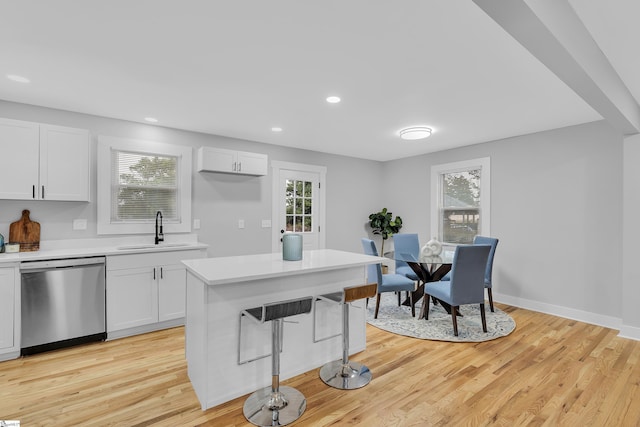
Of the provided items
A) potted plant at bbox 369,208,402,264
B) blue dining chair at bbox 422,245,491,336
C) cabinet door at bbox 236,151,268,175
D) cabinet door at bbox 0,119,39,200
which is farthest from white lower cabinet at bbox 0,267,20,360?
potted plant at bbox 369,208,402,264

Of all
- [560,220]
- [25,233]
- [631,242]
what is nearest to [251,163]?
[25,233]

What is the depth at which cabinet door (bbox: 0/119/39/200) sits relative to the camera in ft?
9.84

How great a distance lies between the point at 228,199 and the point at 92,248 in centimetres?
170

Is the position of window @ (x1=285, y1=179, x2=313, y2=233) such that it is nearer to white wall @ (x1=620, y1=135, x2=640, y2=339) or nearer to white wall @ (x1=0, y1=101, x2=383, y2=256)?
white wall @ (x1=0, y1=101, x2=383, y2=256)

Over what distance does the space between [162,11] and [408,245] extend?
13.5 feet

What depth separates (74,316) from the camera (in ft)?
9.98

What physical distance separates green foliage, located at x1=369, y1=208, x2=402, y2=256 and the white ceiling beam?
3589 millimetres

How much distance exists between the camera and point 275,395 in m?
2.10

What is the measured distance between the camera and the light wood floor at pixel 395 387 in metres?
2.03

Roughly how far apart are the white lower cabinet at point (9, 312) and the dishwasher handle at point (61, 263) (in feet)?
0.27

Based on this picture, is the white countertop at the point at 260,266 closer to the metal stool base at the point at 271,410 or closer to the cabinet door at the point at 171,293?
the metal stool base at the point at 271,410

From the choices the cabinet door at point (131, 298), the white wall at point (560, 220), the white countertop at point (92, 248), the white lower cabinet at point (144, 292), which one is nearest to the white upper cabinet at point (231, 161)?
the white countertop at point (92, 248)

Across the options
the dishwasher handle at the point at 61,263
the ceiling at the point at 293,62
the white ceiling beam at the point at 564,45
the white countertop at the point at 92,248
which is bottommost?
the dishwasher handle at the point at 61,263

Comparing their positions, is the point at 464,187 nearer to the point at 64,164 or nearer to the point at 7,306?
the point at 64,164
